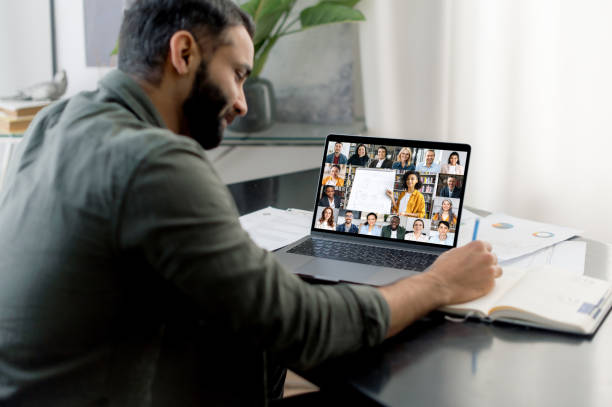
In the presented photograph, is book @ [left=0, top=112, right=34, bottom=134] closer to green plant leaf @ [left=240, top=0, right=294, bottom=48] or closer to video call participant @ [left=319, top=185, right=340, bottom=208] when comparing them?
green plant leaf @ [left=240, top=0, right=294, bottom=48]

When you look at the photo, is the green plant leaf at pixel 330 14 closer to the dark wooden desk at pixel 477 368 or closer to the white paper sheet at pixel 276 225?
the white paper sheet at pixel 276 225

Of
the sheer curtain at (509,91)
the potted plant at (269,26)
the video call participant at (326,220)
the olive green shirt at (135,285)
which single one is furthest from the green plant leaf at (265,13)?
the olive green shirt at (135,285)

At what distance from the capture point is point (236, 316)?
64cm

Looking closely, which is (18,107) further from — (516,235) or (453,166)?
(516,235)

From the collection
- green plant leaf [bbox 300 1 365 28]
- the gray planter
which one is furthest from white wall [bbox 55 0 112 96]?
green plant leaf [bbox 300 1 365 28]

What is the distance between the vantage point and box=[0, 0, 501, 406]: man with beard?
633mm

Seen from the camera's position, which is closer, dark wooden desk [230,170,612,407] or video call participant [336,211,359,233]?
dark wooden desk [230,170,612,407]

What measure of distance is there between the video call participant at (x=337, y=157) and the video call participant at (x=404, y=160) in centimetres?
11

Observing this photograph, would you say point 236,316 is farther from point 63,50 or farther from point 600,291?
point 63,50

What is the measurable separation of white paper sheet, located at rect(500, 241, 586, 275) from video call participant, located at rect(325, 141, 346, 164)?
389 mm

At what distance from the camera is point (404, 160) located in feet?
3.77

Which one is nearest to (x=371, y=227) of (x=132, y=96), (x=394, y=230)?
(x=394, y=230)

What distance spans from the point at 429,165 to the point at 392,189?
0.29 feet

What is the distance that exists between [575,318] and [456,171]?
41 cm
